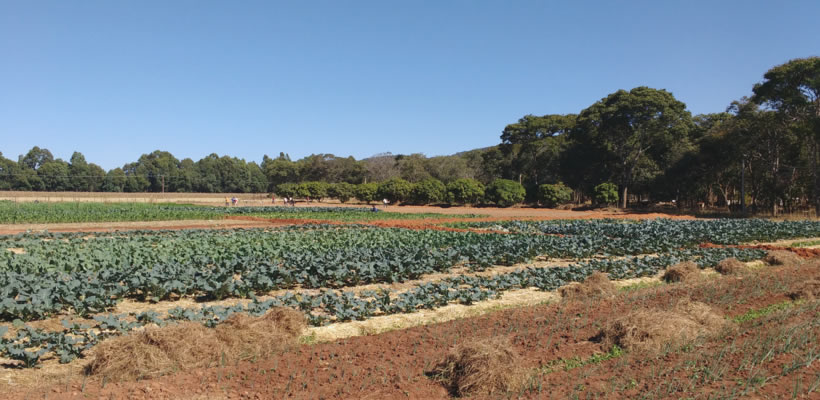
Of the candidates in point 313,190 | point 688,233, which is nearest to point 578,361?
point 688,233

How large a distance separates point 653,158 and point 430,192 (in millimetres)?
24802

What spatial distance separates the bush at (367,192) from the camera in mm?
69562

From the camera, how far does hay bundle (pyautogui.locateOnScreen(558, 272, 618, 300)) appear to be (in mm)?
9980

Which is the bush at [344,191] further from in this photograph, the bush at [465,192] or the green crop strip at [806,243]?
the green crop strip at [806,243]

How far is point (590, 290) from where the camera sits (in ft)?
33.3

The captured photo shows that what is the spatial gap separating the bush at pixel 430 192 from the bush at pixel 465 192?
0.87 m

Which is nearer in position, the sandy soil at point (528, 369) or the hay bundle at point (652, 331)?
the sandy soil at point (528, 369)

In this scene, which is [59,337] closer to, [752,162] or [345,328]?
[345,328]

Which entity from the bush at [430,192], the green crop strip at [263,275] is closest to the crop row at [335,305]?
the green crop strip at [263,275]

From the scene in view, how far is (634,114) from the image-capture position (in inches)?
1987

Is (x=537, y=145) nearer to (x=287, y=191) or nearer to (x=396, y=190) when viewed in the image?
(x=396, y=190)

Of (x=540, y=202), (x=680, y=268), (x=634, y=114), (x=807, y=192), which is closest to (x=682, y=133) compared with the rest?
(x=634, y=114)

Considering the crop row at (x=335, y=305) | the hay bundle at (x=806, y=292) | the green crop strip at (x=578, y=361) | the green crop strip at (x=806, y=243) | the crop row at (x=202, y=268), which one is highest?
the crop row at (x=202, y=268)

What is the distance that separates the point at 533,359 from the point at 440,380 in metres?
1.40
